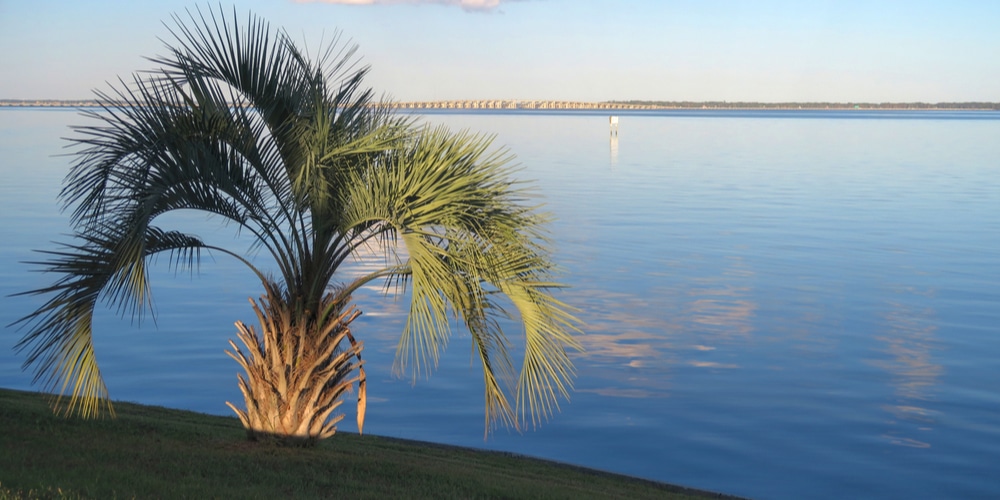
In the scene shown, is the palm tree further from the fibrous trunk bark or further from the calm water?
the calm water

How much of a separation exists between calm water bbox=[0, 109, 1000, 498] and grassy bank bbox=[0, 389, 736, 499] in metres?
2.03

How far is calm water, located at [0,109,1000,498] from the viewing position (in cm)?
1211

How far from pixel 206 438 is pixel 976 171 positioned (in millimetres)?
52869

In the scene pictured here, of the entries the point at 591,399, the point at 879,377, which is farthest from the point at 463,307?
the point at 879,377

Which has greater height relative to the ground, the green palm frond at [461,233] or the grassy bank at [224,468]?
the green palm frond at [461,233]

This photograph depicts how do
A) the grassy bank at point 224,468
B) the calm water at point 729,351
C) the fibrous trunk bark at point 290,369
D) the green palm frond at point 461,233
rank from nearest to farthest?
the grassy bank at point 224,468 < the green palm frond at point 461,233 < the fibrous trunk bark at point 290,369 < the calm water at point 729,351

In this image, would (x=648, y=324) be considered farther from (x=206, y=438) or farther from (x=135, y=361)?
(x=206, y=438)

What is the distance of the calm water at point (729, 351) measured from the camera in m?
12.1

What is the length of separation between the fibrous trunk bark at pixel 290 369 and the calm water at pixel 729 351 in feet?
13.0

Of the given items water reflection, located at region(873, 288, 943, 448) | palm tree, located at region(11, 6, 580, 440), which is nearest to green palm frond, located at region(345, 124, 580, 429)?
palm tree, located at region(11, 6, 580, 440)

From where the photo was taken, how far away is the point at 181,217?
32.6 metres

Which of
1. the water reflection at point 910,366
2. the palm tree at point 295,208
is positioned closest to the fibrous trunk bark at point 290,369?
the palm tree at point 295,208

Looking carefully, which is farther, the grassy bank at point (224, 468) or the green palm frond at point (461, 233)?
the green palm frond at point (461, 233)

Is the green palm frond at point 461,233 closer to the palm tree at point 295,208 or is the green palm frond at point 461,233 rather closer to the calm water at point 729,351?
the palm tree at point 295,208
